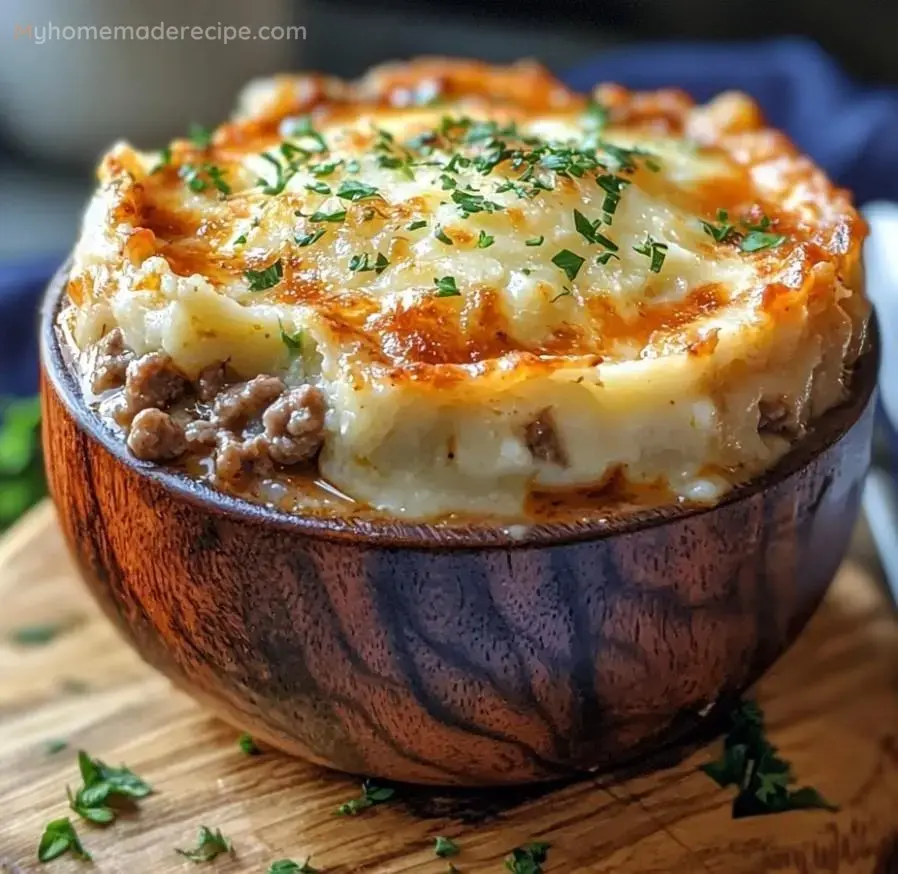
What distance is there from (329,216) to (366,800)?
65 cm

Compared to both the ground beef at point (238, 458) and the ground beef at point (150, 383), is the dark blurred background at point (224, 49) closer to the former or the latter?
the ground beef at point (150, 383)

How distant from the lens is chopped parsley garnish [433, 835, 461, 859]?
1.34 metres

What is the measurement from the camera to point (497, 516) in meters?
1.17

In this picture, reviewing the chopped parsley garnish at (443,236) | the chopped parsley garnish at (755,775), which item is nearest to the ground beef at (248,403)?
the chopped parsley garnish at (443,236)

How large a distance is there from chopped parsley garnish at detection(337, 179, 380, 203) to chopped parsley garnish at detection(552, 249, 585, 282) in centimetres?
23

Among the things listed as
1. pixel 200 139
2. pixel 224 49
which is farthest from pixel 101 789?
pixel 224 49

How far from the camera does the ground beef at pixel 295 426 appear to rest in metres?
1.19

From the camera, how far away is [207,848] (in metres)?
1.34

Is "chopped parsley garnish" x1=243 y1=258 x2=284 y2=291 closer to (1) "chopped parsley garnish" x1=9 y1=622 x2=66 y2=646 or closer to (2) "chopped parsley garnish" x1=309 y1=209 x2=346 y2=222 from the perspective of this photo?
(2) "chopped parsley garnish" x1=309 y1=209 x2=346 y2=222

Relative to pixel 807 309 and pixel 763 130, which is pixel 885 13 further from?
pixel 807 309

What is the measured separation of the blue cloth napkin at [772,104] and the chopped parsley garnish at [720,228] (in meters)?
1.60

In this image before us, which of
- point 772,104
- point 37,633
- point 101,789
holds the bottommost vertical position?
point 37,633

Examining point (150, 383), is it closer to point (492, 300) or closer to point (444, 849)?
point (492, 300)

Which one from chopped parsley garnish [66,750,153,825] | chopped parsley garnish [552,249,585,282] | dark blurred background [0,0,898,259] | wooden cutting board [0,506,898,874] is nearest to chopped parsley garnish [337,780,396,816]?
wooden cutting board [0,506,898,874]
